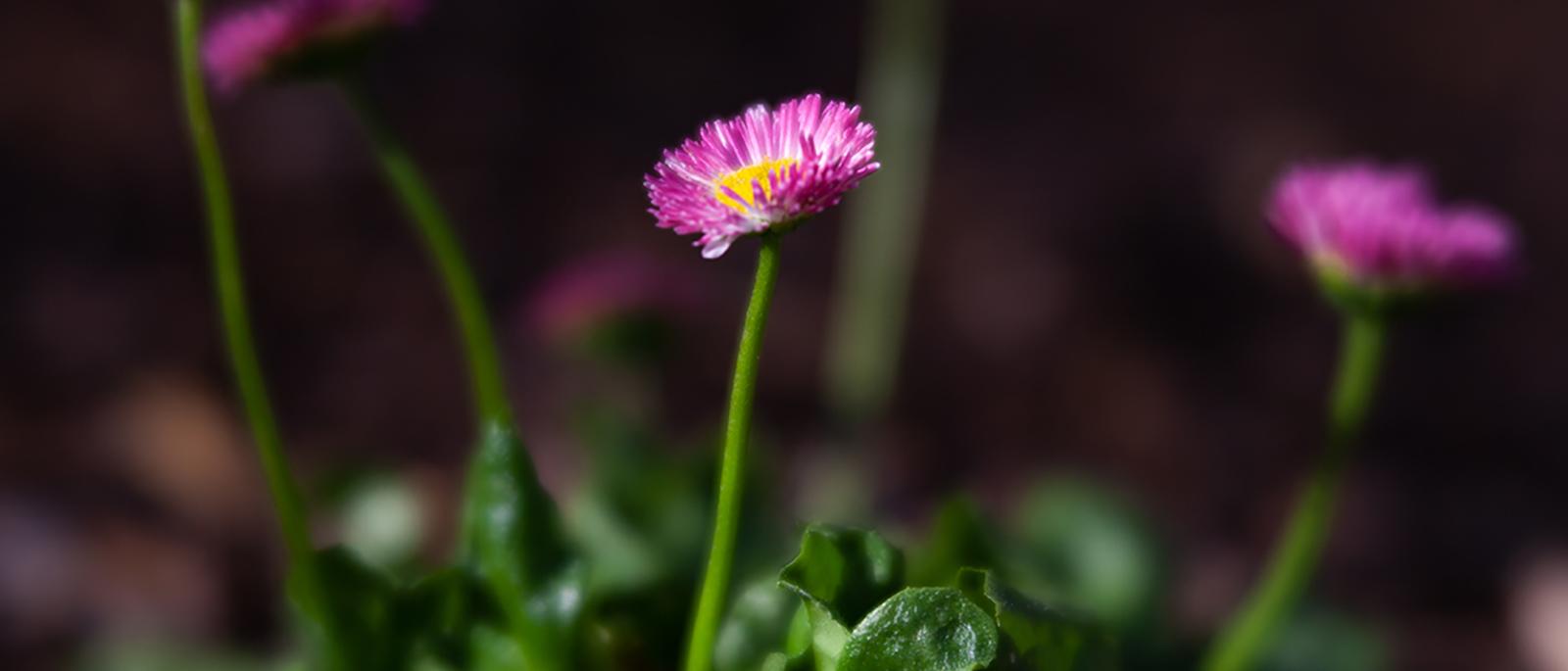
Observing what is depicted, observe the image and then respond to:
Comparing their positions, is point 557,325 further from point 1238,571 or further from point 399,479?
point 1238,571

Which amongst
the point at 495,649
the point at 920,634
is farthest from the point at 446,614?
the point at 920,634

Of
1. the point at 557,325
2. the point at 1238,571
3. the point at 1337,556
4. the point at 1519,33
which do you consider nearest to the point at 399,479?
the point at 557,325

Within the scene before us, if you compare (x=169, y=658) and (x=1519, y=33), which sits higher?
(x=1519, y=33)

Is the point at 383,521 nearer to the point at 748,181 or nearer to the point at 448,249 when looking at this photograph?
the point at 448,249

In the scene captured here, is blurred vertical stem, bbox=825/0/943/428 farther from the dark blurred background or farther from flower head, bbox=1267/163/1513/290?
flower head, bbox=1267/163/1513/290

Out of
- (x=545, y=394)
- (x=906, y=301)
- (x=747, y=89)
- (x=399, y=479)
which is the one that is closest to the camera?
(x=399, y=479)

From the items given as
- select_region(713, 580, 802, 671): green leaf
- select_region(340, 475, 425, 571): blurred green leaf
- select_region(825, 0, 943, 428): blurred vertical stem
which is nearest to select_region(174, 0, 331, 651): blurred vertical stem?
select_region(713, 580, 802, 671): green leaf
